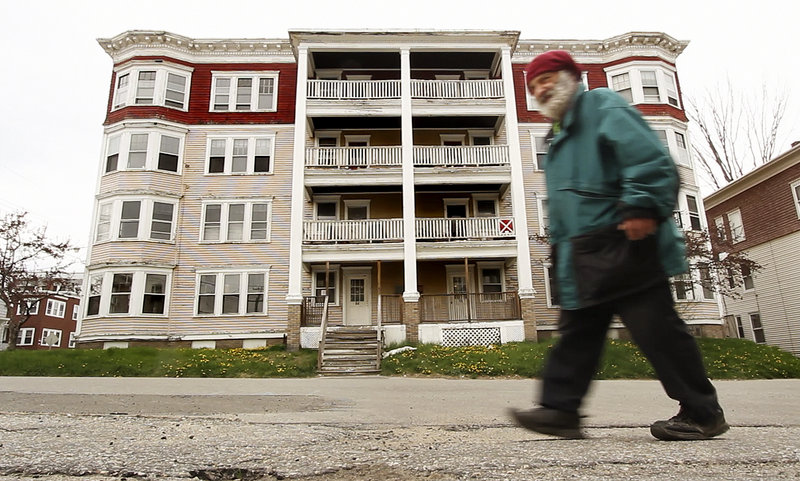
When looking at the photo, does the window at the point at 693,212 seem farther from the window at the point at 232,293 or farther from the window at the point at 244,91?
the window at the point at 244,91

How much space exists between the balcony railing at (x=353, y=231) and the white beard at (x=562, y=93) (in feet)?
54.8

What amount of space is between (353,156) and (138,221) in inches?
359

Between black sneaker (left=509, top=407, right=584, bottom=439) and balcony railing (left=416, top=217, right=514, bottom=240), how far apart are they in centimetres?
1689

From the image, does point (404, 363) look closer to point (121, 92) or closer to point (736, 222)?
point (121, 92)

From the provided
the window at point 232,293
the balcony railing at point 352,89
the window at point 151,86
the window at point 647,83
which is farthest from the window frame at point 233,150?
the window at point 647,83

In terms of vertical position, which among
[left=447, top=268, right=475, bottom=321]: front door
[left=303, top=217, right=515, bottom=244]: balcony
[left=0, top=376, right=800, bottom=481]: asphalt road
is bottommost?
[left=0, top=376, right=800, bottom=481]: asphalt road

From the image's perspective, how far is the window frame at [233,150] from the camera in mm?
22484

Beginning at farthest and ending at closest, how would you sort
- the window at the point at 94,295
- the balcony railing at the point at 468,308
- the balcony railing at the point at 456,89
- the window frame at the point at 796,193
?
the window frame at the point at 796,193, the balcony railing at the point at 456,89, the window at the point at 94,295, the balcony railing at the point at 468,308

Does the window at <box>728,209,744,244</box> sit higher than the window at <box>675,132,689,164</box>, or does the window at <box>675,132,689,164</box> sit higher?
the window at <box>675,132,689,164</box>

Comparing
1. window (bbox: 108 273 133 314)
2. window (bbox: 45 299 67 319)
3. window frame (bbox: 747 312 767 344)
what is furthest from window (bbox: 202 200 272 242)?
window (bbox: 45 299 67 319)

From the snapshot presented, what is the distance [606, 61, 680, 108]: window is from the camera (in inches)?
920

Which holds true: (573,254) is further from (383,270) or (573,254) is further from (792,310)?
(792,310)

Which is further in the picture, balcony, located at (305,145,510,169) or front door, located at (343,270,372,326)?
front door, located at (343,270,372,326)

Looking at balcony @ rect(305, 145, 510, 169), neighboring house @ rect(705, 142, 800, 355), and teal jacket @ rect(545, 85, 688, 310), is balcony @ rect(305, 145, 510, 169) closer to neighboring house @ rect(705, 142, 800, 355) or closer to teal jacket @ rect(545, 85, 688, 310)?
neighboring house @ rect(705, 142, 800, 355)
